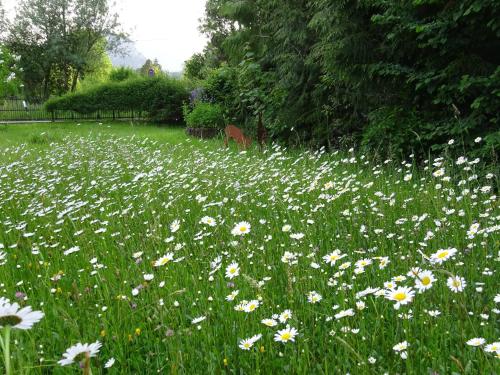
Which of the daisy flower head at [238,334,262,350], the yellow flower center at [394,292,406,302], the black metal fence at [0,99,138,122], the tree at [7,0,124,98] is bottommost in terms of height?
the daisy flower head at [238,334,262,350]

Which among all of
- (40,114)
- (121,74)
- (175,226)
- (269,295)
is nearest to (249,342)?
(269,295)

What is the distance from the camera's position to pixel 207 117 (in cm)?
1279

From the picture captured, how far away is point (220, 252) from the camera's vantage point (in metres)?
2.84

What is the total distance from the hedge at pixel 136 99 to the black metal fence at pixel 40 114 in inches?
27.6

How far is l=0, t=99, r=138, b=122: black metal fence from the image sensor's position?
78.7 feet

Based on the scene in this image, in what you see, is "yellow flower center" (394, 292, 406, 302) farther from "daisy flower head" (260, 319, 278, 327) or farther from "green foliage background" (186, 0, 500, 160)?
"green foliage background" (186, 0, 500, 160)

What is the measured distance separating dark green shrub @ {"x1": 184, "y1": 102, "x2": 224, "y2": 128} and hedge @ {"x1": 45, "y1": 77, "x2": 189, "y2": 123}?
6.37m

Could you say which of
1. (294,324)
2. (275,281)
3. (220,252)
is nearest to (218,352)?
(294,324)

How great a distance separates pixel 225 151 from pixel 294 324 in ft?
20.5

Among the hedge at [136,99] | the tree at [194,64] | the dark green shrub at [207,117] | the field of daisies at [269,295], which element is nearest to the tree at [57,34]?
the tree at [194,64]

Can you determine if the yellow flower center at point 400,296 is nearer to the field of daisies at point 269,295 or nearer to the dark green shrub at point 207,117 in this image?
the field of daisies at point 269,295

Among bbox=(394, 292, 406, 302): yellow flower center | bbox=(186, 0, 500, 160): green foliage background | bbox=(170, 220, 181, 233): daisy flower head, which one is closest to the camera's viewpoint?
bbox=(394, 292, 406, 302): yellow flower center

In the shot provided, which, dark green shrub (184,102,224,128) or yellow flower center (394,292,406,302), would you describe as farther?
dark green shrub (184,102,224,128)

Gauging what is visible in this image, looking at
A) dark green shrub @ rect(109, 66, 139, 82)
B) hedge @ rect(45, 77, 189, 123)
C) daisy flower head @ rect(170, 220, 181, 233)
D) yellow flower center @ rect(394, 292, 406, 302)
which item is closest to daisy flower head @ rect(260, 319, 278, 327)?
yellow flower center @ rect(394, 292, 406, 302)
